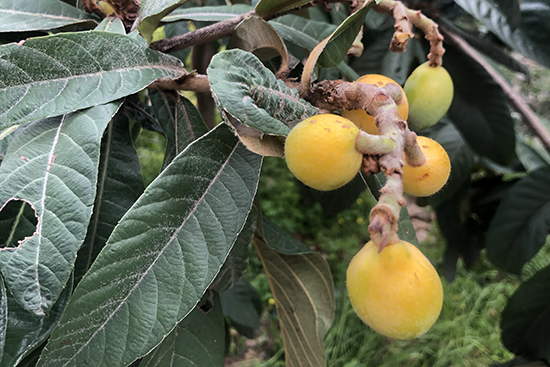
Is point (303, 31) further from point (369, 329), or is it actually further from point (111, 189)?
point (369, 329)

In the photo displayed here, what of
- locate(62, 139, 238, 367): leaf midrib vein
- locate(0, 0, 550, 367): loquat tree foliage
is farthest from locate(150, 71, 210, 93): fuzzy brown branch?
locate(62, 139, 238, 367): leaf midrib vein

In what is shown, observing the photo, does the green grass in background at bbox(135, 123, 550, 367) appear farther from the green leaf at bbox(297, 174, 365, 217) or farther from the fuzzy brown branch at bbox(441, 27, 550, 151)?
the fuzzy brown branch at bbox(441, 27, 550, 151)

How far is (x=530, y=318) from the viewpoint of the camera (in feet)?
3.51

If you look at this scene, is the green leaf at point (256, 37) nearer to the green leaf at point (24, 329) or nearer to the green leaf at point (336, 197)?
the green leaf at point (24, 329)

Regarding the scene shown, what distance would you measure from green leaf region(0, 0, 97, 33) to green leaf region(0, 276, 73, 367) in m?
0.42

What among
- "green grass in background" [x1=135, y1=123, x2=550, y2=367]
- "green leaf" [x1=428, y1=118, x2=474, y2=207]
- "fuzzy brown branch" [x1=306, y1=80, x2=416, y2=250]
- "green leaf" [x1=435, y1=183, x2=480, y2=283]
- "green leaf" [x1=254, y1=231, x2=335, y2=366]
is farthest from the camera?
"green grass in background" [x1=135, y1=123, x2=550, y2=367]

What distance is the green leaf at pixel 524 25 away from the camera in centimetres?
98

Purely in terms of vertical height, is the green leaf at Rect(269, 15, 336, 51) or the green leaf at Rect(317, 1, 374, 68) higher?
the green leaf at Rect(317, 1, 374, 68)

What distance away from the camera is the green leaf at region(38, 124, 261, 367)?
0.45 metres

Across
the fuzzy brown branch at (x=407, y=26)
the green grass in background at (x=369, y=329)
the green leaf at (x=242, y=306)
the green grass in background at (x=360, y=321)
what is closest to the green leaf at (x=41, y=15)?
the fuzzy brown branch at (x=407, y=26)

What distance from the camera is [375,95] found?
43cm

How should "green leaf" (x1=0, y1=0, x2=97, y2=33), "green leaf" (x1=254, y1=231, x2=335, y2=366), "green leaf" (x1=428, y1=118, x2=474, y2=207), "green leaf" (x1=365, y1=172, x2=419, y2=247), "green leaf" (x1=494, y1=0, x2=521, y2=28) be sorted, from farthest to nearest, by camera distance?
"green leaf" (x1=428, y1=118, x2=474, y2=207) → "green leaf" (x1=494, y1=0, x2=521, y2=28) → "green leaf" (x1=254, y1=231, x2=335, y2=366) → "green leaf" (x1=0, y1=0, x2=97, y2=33) → "green leaf" (x1=365, y1=172, x2=419, y2=247)

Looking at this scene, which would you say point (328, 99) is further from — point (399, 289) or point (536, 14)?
point (536, 14)

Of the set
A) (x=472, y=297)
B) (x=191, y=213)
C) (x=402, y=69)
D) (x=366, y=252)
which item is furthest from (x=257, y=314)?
(x=472, y=297)
